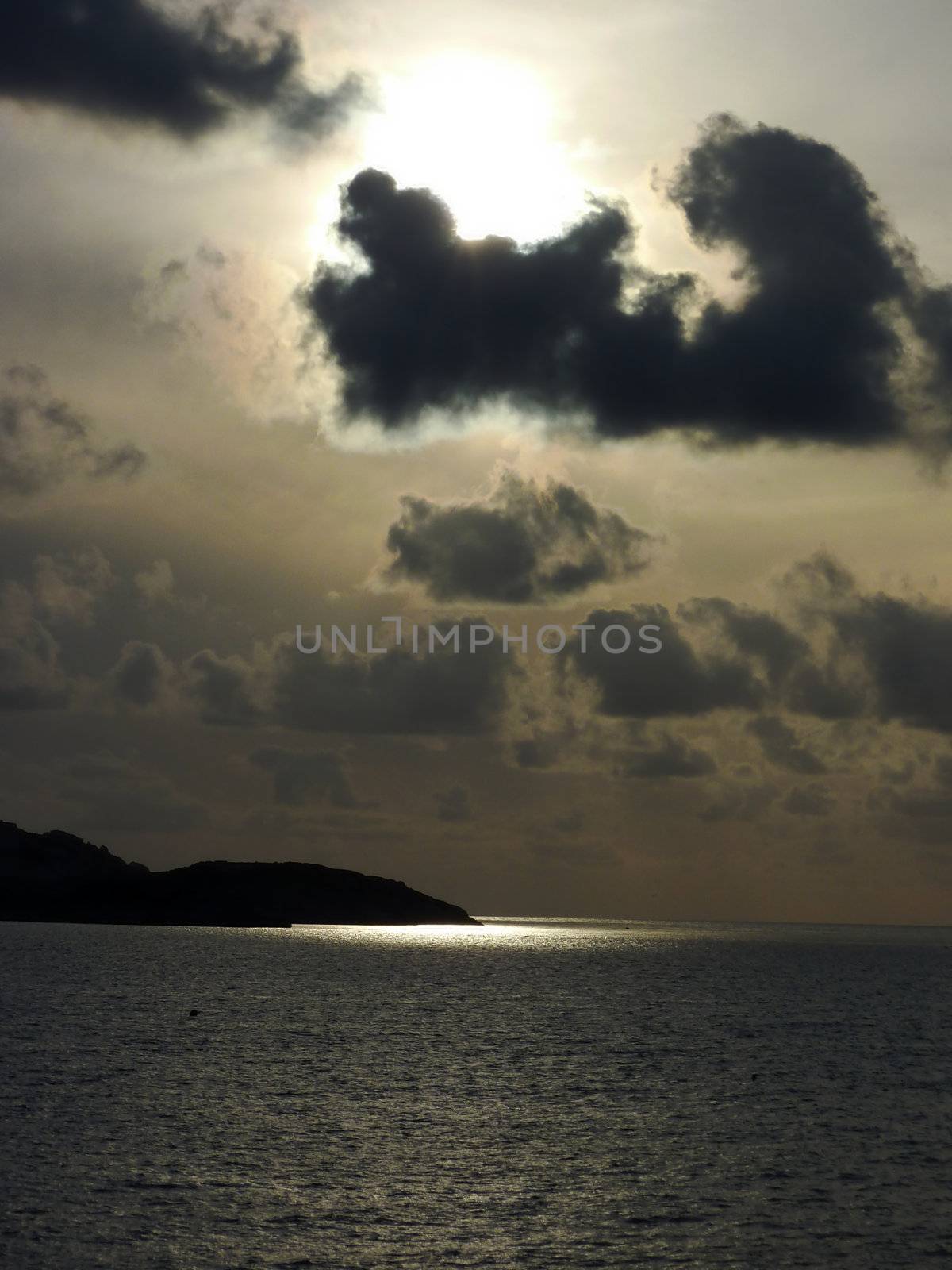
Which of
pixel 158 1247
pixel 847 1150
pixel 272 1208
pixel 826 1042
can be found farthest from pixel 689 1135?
pixel 826 1042

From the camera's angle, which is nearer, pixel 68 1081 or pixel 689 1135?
pixel 689 1135

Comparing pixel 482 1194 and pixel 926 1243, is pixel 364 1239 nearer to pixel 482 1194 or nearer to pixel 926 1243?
pixel 482 1194

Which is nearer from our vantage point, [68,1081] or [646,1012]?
[68,1081]

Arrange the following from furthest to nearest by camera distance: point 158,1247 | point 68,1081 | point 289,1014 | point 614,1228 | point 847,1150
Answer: point 289,1014
point 68,1081
point 847,1150
point 614,1228
point 158,1247

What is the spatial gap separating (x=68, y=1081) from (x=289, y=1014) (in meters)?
63.7

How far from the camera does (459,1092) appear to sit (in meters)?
97.4

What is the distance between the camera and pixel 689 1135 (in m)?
82.1

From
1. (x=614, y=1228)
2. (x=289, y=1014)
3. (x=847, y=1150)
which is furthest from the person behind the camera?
(x=289, y=1014)

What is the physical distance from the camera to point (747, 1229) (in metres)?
58.9

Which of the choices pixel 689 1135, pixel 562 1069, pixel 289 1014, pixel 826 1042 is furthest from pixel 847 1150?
pixel 289 1014

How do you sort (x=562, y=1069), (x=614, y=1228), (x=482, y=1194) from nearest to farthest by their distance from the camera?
1. (x=614, y=1228)
2. (x=482, y=1194)
3. (x=562, y=1069)

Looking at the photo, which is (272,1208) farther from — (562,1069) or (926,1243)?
(562,1069)

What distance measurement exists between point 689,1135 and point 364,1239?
31.7 metres

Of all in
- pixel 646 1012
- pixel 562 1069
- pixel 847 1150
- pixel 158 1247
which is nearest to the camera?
pixel 158 1247
